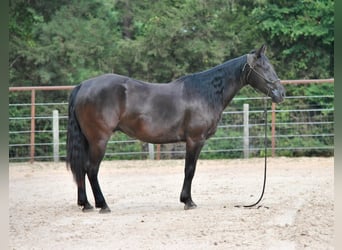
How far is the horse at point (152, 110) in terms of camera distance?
5.02m

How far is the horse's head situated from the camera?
5.12 metres

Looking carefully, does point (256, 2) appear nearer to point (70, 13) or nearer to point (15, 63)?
point (70, 13)

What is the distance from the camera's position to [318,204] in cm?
519

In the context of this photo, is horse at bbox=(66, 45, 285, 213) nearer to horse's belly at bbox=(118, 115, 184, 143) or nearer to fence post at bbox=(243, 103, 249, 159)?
horse's belly at bbox=(118, 115, 184, 143)

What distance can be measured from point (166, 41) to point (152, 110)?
23.3 ft

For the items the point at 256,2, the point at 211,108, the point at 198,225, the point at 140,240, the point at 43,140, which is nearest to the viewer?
the point at 140,240

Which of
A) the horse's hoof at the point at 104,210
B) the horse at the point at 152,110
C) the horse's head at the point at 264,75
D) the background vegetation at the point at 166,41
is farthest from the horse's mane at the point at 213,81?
the background vegetation at the point at 166,41

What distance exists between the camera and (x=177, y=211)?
503cm

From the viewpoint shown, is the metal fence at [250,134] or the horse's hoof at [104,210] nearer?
the horse's hoof at [104,210]

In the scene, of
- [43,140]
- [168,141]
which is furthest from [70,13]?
[168,141]

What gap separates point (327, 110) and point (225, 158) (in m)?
2.19

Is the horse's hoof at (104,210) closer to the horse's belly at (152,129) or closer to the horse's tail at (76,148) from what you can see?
the horse's tail at (76,148)

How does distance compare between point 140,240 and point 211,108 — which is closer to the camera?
point 140,240

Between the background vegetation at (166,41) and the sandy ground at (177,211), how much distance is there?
362cm
